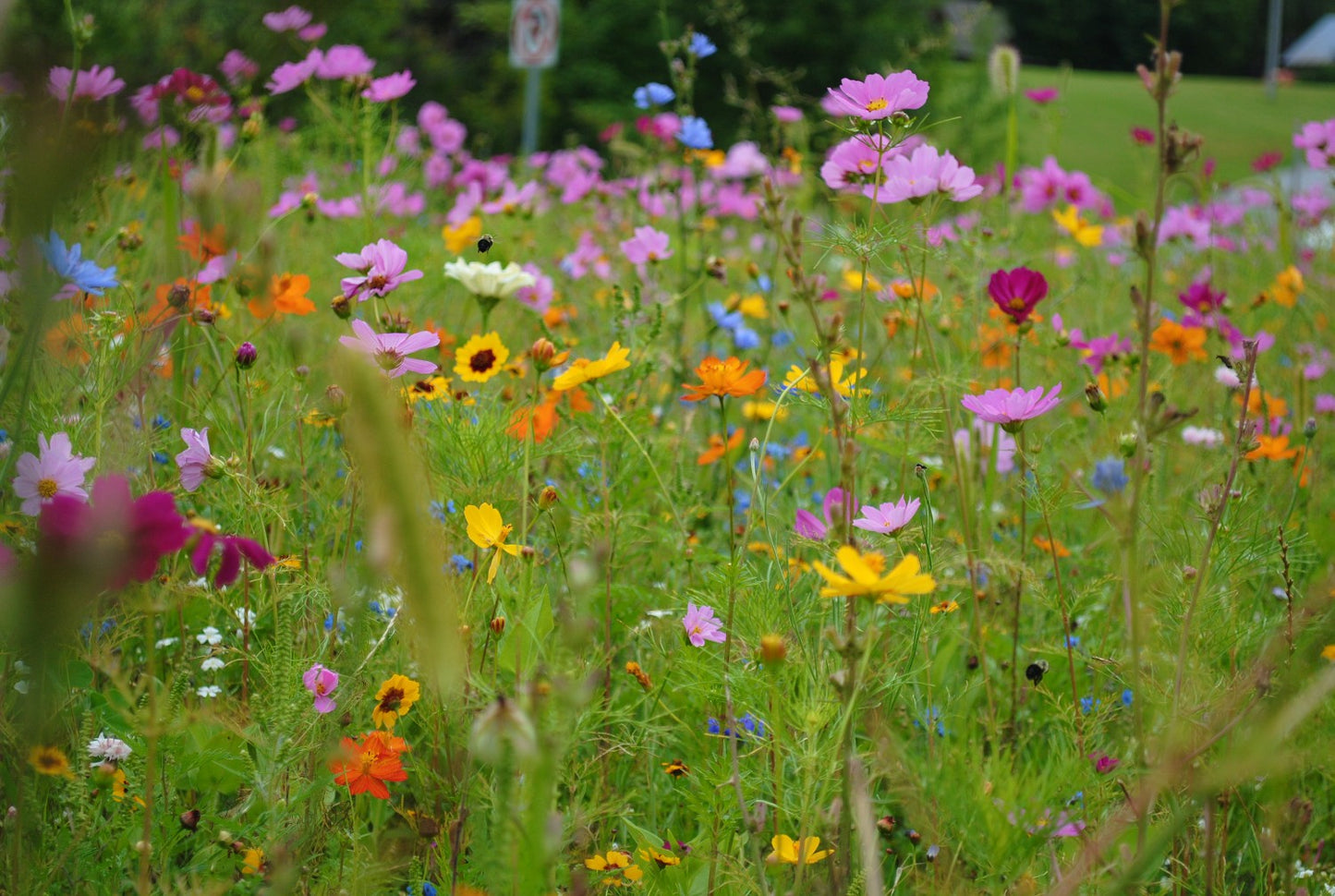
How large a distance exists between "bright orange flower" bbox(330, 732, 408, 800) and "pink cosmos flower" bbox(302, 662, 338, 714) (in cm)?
3

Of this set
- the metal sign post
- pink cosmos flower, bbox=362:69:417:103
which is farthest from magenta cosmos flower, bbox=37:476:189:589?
the metal sign post

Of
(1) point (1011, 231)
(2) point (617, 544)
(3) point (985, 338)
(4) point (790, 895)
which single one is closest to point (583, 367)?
(2) point (617, 544)

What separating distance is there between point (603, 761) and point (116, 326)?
0.60 meters

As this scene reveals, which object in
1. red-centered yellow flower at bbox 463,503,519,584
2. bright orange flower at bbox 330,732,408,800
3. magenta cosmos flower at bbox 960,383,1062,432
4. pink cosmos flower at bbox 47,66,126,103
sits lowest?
bright orange flower at bbox 330,732,408,800

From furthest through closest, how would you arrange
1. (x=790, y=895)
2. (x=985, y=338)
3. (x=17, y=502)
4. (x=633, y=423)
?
(x=985, y=338) → (x=633, y=423) → (x=17, y=502) → (x=790, y=895)

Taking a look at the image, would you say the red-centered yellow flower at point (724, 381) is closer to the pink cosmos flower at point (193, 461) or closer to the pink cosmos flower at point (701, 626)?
the pink cosmos flower at point (701, 626)

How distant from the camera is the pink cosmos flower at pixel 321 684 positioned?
72cm

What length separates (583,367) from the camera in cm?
85

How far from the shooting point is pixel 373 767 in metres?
0.71

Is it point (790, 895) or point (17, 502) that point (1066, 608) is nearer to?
point (790, 895)

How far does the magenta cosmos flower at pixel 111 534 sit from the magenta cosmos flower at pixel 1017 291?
73 centimetres

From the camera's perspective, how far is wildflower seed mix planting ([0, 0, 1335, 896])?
0.51 m

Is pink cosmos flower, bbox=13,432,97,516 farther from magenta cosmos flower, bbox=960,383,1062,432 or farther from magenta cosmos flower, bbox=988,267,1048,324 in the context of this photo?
magenta cosmos flower, bbox=988,267,1048,324

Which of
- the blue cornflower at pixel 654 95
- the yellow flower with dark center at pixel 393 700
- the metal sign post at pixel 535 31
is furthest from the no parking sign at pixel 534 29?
the yellow flower with dark center at pixel 393 700
